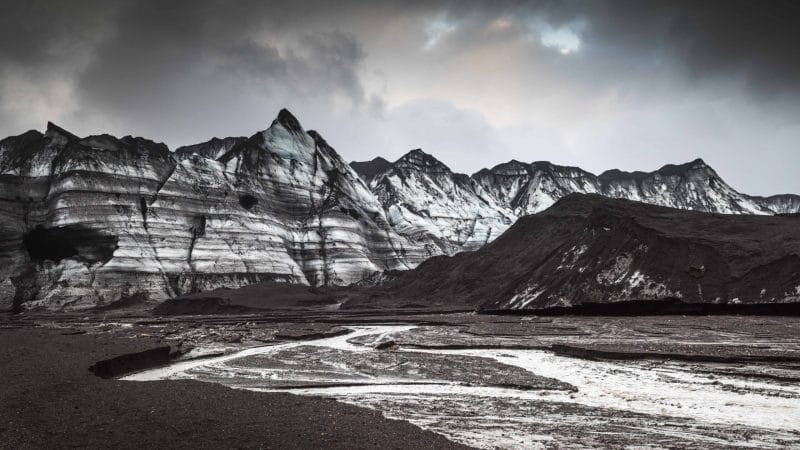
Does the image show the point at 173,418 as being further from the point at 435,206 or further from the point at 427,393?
the point at 435,206

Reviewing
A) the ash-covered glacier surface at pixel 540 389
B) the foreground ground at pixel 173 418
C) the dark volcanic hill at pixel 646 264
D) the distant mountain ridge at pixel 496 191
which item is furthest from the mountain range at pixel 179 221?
the foreground ground at pixel 173 418

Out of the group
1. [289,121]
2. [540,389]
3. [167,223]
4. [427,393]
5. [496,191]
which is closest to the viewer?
[427,393]

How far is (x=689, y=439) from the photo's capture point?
10.9 meters

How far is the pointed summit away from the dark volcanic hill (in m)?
60.3

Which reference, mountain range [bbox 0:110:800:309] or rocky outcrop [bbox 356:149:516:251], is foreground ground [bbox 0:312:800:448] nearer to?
mountain range [bbox 0:110:800:309]

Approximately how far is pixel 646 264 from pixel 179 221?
233 feet

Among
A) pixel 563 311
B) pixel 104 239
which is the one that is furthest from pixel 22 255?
pixel 563 311

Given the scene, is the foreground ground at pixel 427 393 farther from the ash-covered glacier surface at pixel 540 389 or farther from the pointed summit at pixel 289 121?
the pointed summit at pixel 289 121

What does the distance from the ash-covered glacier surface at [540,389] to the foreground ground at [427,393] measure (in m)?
0.06

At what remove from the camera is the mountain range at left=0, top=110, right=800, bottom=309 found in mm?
78188

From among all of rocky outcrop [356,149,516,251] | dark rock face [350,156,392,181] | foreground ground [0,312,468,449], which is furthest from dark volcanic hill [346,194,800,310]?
dark rock face [350,156,392,181]

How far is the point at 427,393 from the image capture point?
1662 cm

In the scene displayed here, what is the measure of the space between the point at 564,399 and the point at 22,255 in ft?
281

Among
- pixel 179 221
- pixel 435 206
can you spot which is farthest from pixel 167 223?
pixel 435 206
